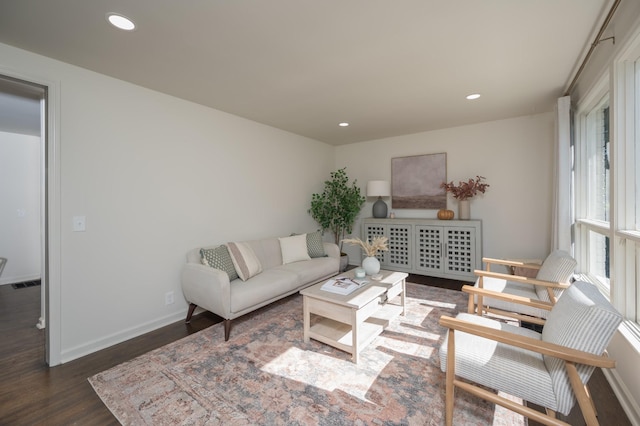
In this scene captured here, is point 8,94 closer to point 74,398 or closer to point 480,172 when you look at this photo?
point 74,398

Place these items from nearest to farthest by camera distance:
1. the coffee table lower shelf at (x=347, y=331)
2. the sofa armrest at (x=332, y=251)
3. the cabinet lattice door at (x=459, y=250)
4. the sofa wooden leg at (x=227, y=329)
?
1. the coffee table lower shelf at (x=347, y=331)
2. the sofa wooden leg at (x=227, y=329)
3. the cabinet lattice door at (x=459, y=250)
4. the sofa armrest at (x=332, y=251)

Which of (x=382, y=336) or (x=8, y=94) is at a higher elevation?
(x=8, y=94)

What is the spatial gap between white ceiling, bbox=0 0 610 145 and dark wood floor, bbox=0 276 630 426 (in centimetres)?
239

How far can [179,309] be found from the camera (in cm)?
295

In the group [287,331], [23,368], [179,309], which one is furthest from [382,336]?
[23,368]

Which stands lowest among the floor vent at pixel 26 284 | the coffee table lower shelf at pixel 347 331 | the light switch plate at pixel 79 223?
the floor vent at pixel 26 284

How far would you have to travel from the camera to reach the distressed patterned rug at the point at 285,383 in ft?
5.17

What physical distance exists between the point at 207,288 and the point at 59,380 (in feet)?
3.69

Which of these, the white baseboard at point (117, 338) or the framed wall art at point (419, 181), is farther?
the framed wall art at point (419, 181)

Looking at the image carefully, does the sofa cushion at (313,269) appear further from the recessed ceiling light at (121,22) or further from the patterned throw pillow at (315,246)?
the recessed ceiling light at (121,22)

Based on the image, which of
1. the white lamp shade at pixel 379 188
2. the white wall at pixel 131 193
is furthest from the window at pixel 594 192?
the white wall at pixel 131 193

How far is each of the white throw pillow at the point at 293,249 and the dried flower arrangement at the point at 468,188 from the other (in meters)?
2.43

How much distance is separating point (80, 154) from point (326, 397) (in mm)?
2683

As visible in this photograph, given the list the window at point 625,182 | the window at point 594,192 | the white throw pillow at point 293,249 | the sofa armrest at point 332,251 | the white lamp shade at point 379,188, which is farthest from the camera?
the white lamp shade at point 379,188
